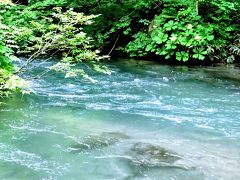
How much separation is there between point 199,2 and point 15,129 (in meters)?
9.52

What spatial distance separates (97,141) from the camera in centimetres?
497

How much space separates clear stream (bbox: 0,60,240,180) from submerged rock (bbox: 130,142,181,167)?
1 cm

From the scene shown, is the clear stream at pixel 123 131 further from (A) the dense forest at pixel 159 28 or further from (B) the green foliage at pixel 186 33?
(A) the dense forest at pixel 159 28

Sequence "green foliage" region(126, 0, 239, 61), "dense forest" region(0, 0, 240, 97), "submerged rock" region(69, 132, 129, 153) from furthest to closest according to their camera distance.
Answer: "dense forest" region(0, 0, 240, 97) < "green foliage" region(126, 0, 239, 61) < "submerged rock" region(69, 132, 129, 153)

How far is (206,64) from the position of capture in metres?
12.2

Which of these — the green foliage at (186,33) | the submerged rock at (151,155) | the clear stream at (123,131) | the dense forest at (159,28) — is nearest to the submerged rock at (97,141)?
the clear stream at (123,131)

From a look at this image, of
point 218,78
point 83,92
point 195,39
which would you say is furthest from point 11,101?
point 195,39

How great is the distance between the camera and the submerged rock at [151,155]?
14.0ft

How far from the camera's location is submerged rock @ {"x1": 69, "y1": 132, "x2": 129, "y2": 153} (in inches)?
187

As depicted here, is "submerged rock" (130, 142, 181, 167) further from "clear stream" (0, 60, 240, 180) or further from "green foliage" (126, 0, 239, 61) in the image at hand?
"green foliage" (126, 0, 239, 61)

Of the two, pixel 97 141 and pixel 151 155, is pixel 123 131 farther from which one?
pixel 151 155

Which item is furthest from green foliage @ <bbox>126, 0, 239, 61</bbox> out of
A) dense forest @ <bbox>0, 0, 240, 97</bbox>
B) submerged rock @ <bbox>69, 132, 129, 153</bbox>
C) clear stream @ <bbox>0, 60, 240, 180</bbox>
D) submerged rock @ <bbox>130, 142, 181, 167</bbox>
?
submerged rock @ <bbox>130, 142, 181, 167</bbox>

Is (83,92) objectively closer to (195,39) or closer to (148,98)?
(148,98)

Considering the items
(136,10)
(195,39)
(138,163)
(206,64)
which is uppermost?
(136,10)
